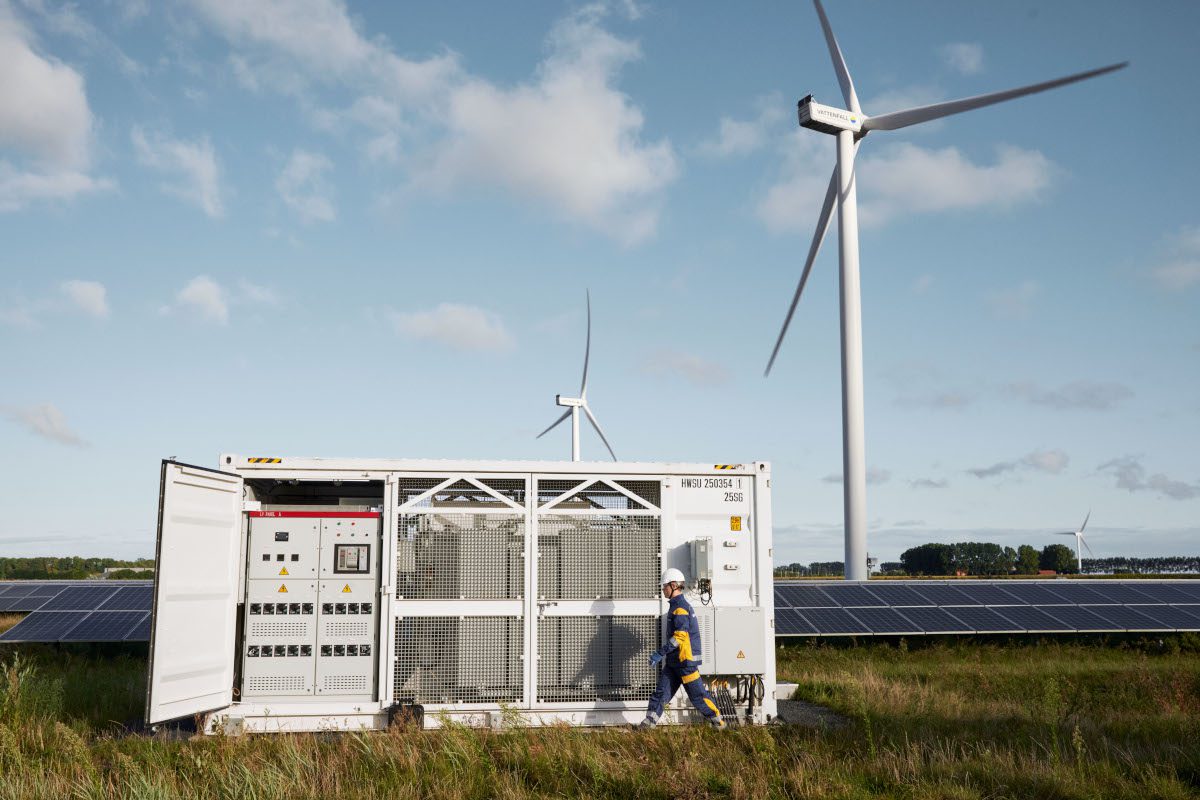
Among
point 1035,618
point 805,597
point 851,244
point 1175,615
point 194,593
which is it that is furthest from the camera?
point 851,244

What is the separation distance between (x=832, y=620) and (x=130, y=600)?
15637mm

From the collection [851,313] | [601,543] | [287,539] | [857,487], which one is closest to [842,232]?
[851,313]

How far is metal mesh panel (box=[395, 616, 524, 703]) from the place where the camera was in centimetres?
1302

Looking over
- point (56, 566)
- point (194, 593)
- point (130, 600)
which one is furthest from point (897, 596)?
point (56, 566)

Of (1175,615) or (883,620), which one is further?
(1175,615)

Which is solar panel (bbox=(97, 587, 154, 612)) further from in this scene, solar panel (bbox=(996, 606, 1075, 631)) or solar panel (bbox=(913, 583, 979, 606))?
solar panel (bbox=(996, 606, 1075, 631))

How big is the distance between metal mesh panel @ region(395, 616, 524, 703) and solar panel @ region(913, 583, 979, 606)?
1357 centimetres

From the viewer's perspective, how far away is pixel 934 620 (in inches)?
833

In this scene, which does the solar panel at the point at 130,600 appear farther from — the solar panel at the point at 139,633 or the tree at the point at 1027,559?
the tree at the point at 1027,559

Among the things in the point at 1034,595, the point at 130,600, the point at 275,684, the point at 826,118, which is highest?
the point at 826,118

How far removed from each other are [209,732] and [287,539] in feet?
8.56

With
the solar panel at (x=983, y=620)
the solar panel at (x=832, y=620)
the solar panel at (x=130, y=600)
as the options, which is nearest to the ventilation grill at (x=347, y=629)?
the solar panel at (x=130, y=600)

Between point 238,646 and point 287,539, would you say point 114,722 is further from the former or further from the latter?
point 287,539

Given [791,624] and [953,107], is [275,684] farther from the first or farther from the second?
[953,107]
